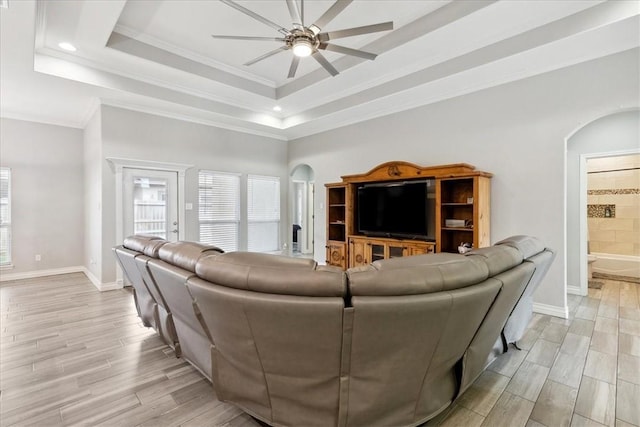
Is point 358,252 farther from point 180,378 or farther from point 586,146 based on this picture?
point 586,146

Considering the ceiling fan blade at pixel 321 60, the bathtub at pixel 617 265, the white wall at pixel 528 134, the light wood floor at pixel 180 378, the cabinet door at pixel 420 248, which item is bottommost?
the light wood floor at pixel 180 378

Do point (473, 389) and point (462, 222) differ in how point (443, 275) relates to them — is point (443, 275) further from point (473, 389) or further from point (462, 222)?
point (462, 222)

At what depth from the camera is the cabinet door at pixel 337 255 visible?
5.38 metres

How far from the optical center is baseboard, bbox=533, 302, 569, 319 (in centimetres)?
349

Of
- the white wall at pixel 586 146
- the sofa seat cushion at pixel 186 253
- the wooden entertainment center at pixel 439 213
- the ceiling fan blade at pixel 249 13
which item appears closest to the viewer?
the sofa seat cushion at pixel 186 253

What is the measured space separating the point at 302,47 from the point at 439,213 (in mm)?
2698

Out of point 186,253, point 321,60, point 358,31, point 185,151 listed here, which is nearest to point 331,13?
point 358,31

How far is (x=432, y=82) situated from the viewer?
160 inches

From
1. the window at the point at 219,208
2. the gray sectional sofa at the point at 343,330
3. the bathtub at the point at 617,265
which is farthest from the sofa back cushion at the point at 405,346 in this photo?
the bathtub at the point at 617,265

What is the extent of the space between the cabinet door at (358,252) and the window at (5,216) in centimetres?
606

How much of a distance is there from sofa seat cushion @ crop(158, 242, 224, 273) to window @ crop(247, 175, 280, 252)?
445 cm

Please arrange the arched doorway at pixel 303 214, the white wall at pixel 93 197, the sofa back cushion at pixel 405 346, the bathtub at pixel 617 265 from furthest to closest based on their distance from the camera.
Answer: the arched doorway at pixel 303 214, the bathtub at pixel 617 265, the white wall at pixel 93 197, the sofa back cushion at pixel 405 346

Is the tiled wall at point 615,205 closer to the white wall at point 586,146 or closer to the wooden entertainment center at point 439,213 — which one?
the white wall at point 586,146

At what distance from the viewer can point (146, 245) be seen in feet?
8.30
